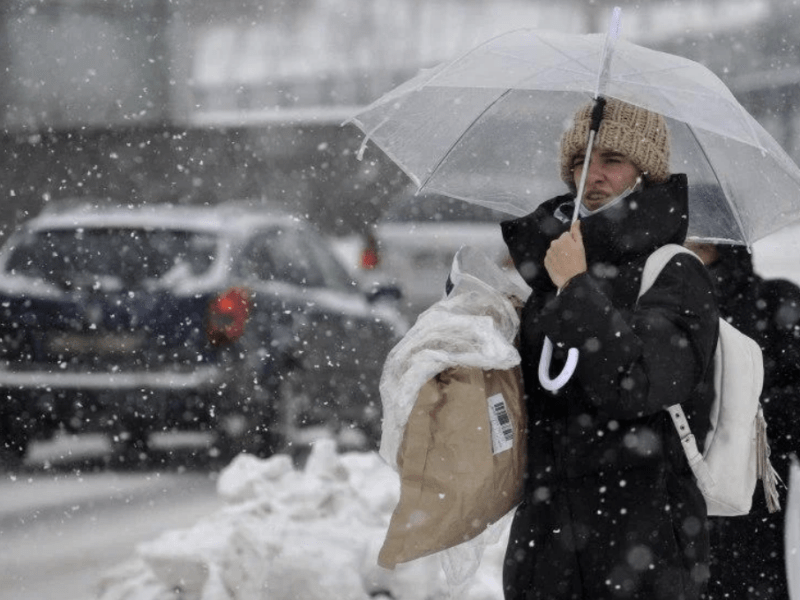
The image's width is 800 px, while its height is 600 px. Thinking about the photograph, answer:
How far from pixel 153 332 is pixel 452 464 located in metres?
5.54

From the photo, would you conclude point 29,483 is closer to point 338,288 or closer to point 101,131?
point 338,288

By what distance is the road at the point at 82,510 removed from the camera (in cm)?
589

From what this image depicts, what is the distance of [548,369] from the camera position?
288 centimetres

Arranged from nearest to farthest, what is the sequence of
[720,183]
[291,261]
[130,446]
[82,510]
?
[720,183] < [82,510] < [130,446] < [291,261]

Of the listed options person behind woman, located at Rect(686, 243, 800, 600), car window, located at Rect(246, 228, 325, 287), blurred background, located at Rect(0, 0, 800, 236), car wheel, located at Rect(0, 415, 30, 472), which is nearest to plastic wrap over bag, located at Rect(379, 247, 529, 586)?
person behind woman, located at Rect(686, 243, 800, 600)

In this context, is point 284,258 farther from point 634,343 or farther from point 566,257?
point 634,343

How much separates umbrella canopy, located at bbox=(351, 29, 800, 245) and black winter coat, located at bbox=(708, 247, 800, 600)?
0.50 meters

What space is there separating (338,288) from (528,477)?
→ 6493mm

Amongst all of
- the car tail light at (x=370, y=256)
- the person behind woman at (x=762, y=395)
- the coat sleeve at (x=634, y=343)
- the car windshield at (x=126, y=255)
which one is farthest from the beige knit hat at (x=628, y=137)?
the car tail light at (x=370, y=256)

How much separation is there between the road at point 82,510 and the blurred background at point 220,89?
21.7 meters

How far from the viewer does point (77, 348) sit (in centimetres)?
822

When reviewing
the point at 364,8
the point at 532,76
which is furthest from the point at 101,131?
the point at 532,76

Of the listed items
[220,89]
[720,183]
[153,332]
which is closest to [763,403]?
[720,183]

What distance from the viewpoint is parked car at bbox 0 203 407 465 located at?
8117 mm
